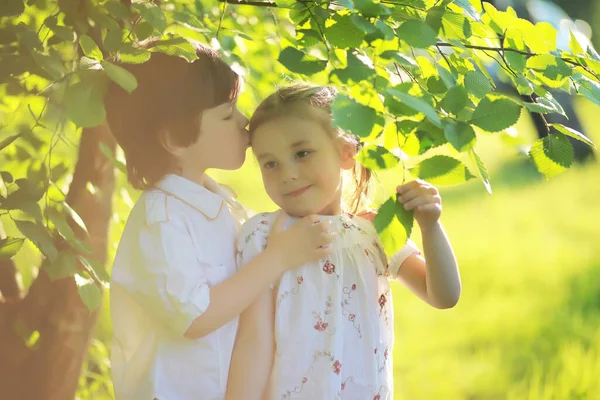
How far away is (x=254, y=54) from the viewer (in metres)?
1.88

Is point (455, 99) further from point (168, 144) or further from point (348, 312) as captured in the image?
point (168, 144)

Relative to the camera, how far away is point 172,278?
1170mm

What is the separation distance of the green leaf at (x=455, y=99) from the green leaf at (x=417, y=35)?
0.22 ft

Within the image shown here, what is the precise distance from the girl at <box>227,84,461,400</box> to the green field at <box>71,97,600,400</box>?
1.02 m

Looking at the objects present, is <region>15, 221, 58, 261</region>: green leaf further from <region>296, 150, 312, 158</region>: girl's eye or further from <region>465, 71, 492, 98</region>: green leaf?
<region>465, 71, 492, 98</region>: green leaf

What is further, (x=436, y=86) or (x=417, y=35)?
(x=436, y=86)

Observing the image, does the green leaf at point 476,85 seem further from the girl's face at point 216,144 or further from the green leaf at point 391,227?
the girl's face at point 216,144

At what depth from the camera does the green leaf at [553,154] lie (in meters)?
1.08

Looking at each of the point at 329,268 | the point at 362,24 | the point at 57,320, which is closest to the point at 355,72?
the point at 362,24

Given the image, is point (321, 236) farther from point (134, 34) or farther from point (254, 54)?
point (254, 54)

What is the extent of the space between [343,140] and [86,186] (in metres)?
0.73

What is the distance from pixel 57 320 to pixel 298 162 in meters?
0.79

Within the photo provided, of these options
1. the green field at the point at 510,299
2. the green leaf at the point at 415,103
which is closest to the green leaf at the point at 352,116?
the green leaf at the point at 415,103

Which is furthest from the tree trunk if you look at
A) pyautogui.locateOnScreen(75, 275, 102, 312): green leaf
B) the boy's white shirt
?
the boy's white shirt
